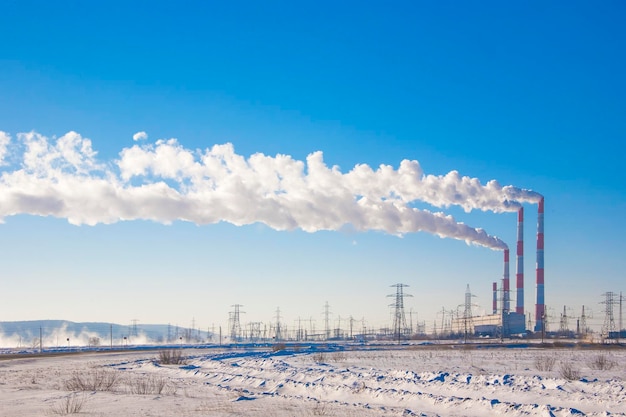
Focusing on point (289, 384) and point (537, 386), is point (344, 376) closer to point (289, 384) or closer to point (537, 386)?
point (289, 384)

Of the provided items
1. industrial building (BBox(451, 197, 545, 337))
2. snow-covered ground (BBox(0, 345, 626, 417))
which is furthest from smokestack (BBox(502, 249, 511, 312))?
snow-covered ground (BBox(0, 345, 626, 417))

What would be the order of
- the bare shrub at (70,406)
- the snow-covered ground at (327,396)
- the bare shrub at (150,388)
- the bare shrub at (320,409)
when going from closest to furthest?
1. the bare shrub at (320,409)
2. the snow-covered ground at (327,396)
3. the bare shrub at (70,406)
4. the bare shrub at (150,388)

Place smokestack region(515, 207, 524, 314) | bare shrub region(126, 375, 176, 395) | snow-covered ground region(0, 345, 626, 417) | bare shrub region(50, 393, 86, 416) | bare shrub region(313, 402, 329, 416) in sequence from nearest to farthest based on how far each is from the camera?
bare shrub region(313, 402, 329, 416) → snow-covered ground region(0, 345, 626, 417) → bare shrub region(50, 393, 86, 416) → bare shrub region(126, 375, 176, 395) → smokestack region(515, 207, 524, 314)

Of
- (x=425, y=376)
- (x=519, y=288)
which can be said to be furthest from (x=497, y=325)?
(x=425, y=376)

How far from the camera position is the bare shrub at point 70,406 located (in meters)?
19.3

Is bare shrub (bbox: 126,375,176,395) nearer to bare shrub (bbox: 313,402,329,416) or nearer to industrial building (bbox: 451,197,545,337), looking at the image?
bare shrub (bbox: 313,402,329,416)

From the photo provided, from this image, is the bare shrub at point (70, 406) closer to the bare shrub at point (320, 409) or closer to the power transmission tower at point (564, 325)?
the bare shrub at point (320, 409)

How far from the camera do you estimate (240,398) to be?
22234mm

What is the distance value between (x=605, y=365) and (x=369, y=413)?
73.0ft

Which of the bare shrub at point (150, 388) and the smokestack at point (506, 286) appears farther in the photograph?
the smokestack at point (506, 286)

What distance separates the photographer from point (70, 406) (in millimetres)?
20391

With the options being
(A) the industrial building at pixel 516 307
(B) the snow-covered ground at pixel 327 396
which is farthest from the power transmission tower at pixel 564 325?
(B) the snow-covered ground at pixel 327 396

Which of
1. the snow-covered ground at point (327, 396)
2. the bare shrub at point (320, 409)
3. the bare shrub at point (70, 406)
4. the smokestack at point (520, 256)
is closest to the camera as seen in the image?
the bare shrub at point (320, 409)

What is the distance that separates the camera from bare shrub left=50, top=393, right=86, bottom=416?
19.3 m
